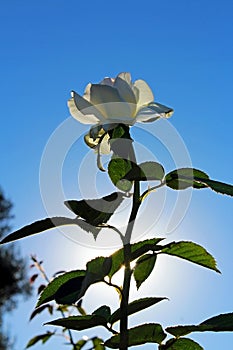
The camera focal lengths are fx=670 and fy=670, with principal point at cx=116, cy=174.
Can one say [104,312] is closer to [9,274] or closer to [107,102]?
[107,102]

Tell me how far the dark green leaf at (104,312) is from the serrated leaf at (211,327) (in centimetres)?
5

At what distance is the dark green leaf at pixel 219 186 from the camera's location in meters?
0.48

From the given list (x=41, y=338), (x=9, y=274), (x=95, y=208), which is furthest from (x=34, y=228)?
(x=9, y=274)

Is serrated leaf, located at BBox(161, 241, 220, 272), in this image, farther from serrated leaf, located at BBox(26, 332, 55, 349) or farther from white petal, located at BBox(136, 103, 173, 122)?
serrated leaf, located at BBox(26, 332, 55, 349)

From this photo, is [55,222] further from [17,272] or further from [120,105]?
[17,272]

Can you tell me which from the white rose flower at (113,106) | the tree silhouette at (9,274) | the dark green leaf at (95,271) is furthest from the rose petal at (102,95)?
the tree silhouette at (9,274)

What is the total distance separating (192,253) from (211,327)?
0.07m

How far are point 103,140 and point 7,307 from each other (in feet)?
37.6

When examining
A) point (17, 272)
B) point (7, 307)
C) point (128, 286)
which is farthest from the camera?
point (7, 307)

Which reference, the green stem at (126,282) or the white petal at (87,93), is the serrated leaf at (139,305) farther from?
the white petal at (87,93)

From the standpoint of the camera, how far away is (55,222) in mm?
475

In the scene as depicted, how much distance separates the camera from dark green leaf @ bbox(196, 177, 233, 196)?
1.59 ft

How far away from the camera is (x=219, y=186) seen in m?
0.49

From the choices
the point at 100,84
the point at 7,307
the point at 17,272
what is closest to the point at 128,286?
the point at 100,84
